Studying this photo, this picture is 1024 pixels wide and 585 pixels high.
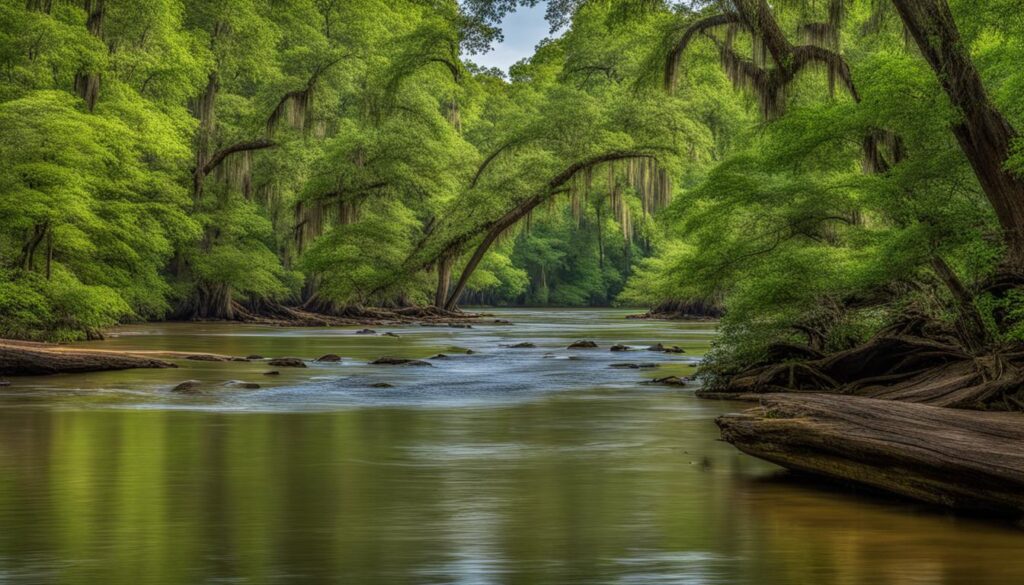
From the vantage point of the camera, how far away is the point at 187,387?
66.7ft

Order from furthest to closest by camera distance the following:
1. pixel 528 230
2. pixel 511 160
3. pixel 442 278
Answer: pixel 442 278 → pixel 511 160 → pixel 528 230

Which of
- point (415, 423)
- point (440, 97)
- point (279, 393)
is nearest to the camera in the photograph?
point (415, 423)

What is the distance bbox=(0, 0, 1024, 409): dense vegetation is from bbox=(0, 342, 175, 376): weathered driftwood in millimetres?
4476

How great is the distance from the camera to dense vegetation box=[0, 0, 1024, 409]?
15.1 m

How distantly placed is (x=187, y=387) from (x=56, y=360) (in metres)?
4.60

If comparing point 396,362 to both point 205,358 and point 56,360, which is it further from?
point 56,360

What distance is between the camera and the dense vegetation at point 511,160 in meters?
15.1

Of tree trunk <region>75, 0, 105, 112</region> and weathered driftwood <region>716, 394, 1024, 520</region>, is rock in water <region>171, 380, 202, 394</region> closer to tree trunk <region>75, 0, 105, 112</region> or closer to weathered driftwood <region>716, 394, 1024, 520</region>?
weathered driftwood <region>716, 394, 1024, 520</region>

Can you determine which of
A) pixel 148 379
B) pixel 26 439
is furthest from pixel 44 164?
pixel 26 439

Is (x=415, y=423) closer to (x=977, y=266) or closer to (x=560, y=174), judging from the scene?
(x=977, y=266)

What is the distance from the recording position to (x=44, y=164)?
30000 millimetres

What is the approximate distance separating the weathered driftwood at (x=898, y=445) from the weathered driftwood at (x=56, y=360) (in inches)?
670

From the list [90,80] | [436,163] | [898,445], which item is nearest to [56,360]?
[898,445]

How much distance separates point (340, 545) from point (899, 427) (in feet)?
15.1
